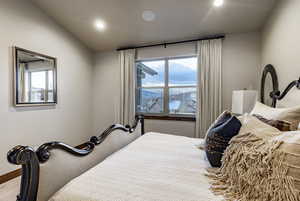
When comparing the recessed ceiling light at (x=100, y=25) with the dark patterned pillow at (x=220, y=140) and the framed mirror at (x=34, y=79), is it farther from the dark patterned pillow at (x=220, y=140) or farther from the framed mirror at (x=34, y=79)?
the dark patterned pillow at (x=220, y=140)

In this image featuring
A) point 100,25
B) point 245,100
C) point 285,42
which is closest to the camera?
point 285,42

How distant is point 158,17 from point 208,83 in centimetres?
153

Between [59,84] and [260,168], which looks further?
[59,84]

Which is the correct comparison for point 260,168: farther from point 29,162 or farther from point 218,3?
point 218,3

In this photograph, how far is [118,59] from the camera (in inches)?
149

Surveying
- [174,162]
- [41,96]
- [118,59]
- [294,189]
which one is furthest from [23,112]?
[294,189]

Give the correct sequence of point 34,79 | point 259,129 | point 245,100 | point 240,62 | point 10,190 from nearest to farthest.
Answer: point 259,129 → point 10,190 → point 245,100 → point 34,79 → point 240,62

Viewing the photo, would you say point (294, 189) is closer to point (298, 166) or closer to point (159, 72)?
point (298, 166)

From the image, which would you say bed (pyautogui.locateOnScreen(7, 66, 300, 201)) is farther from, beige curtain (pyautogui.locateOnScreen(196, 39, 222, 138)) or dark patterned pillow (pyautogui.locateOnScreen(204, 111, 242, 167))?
beige curtain (pyautogui.locateOnScreen(196, 39, 222, 138))

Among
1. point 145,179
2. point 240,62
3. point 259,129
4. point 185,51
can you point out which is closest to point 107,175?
point 145,179

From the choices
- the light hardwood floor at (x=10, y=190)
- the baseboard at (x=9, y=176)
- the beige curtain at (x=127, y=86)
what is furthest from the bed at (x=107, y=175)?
the beige curtain at (x=127, y=86)

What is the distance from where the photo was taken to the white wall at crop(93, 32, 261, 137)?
2924 mm

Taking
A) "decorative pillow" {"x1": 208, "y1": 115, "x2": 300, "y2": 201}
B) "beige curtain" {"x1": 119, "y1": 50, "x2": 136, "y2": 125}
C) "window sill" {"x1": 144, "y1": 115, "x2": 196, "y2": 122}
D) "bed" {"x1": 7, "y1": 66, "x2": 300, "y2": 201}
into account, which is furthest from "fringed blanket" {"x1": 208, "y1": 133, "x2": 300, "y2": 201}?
"beige curtain" {"x1": 119, "y1": 50, "x2": 136, "y2": 125}

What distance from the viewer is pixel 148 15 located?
2.74 metres
